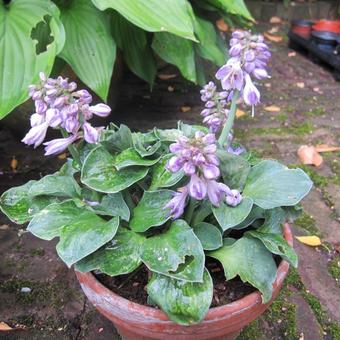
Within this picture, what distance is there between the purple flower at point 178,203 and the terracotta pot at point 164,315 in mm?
217

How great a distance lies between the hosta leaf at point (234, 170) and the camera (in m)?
1.20

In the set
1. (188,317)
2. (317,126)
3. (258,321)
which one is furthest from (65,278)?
(317,126)

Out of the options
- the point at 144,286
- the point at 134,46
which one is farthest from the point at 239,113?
the point at 144,286

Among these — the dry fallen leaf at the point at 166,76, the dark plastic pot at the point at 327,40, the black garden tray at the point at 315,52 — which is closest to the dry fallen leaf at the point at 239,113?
the dry fallen leaf at the point at 166,76

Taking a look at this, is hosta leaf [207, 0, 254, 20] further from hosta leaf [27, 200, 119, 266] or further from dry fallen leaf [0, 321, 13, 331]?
dry fallen leaf [0, 321, 13, 331]

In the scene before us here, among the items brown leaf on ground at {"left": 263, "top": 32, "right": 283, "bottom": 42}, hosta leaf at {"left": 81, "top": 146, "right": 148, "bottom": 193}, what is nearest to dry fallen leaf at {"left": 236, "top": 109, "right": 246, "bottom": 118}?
brown leaf on ground at {"left": 263, "top": 32, "right": 283, "bottom": 42}

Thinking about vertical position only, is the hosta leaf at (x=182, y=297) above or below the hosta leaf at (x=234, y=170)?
below

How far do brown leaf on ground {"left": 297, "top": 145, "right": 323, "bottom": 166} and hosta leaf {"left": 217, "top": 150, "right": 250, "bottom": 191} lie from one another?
121cm

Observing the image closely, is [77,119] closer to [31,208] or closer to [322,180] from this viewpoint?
[31,208]

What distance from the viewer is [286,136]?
2570mm

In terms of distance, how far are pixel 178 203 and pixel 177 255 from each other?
0.12 m

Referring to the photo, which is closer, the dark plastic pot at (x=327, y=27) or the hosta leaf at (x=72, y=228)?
the hosta leaf at (x=72, y=228)

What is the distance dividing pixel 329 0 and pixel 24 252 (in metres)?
3.56

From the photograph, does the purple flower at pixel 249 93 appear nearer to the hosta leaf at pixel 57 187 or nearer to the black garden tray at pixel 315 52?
the hosta leaf at pixel 57 187
